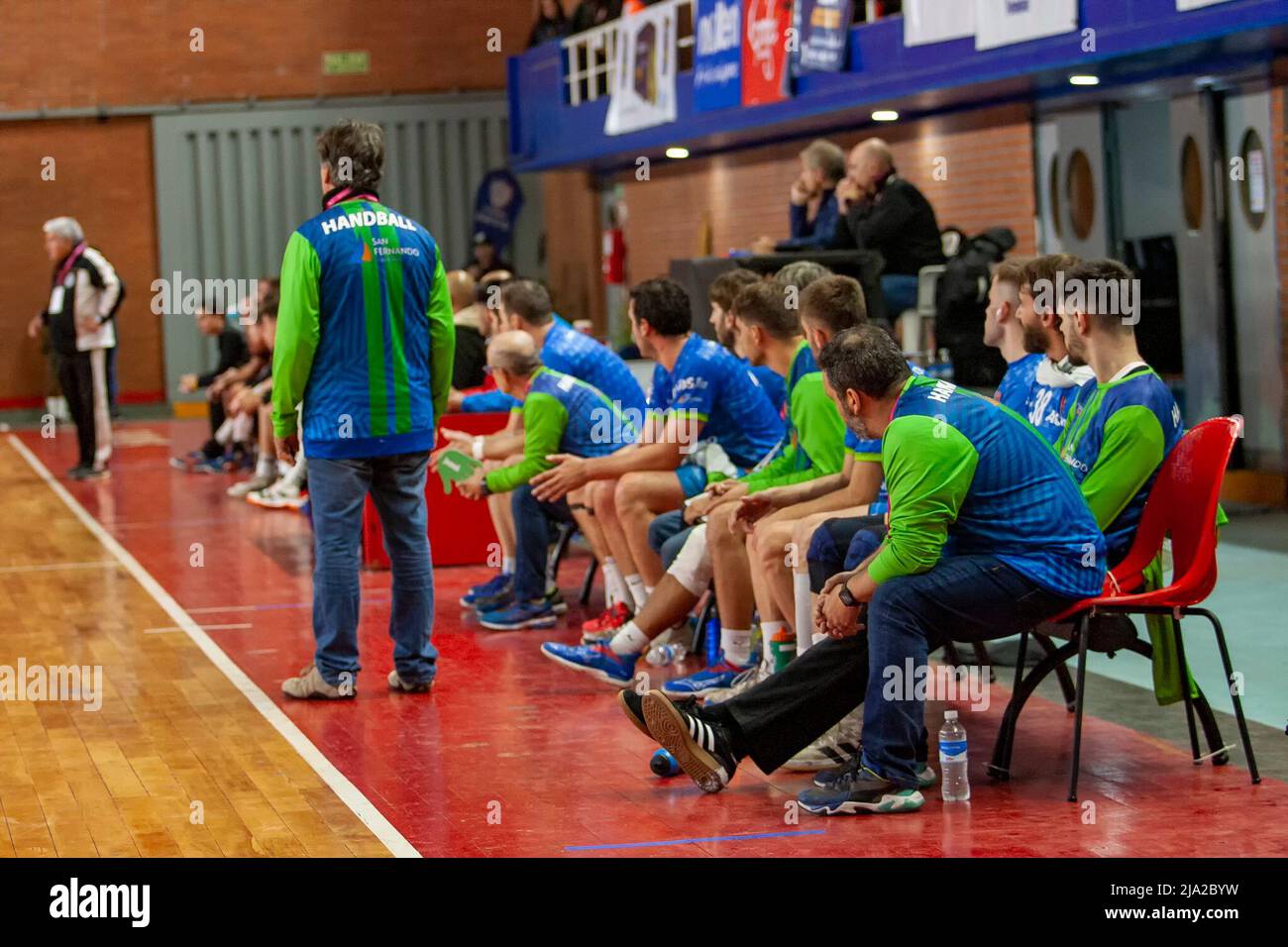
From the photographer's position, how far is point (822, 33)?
517 inches

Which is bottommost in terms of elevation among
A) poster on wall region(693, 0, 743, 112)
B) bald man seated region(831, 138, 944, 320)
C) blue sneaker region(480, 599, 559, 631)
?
blue sneaker region(480, 599, 559, 631)

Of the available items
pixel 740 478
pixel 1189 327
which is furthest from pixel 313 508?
pixel 1189 327

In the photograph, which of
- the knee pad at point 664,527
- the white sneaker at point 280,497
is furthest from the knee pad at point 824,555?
the white sneaker at point 280,497

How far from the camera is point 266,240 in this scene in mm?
23094

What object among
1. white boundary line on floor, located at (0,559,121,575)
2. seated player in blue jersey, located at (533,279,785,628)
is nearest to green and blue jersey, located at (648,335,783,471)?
seated player in blue jersey, located at (533,279,785,628)

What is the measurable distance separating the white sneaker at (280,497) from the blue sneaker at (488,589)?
170 inches

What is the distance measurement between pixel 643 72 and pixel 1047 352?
10909 millimetres

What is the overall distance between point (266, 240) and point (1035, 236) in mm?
12724

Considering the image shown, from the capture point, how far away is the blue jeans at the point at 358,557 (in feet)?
22.4

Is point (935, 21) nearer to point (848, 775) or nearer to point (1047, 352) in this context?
point (1047, 352)

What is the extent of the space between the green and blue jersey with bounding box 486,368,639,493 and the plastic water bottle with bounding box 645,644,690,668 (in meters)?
Answer: 0.97

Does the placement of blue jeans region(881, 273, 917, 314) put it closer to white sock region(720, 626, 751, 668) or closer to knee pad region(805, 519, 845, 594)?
white sock region(720, 626, 751, 668)

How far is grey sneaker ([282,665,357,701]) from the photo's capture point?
275 inches
